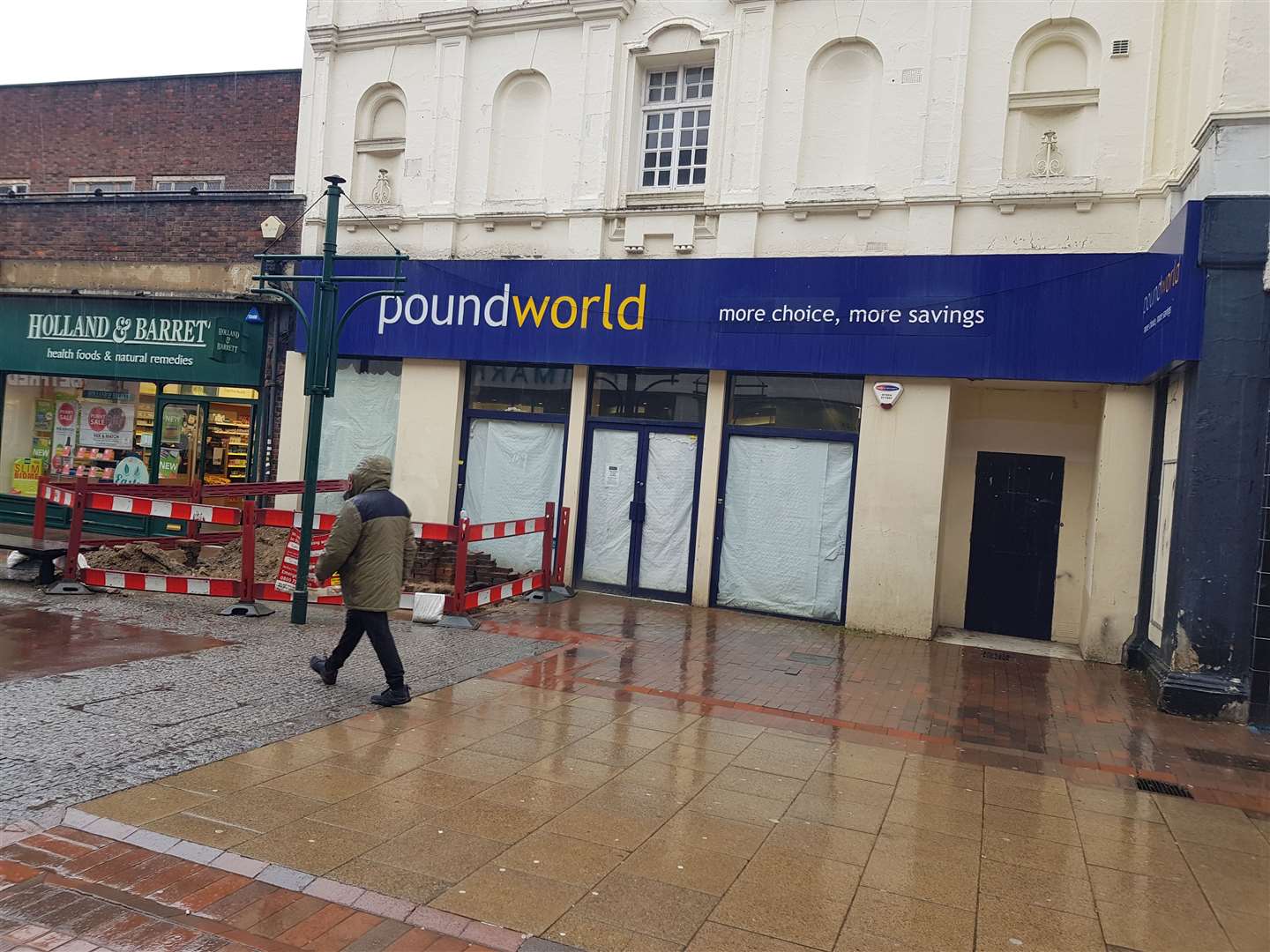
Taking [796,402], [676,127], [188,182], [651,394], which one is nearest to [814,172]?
[676,127]

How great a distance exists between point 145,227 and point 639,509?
30.9 ft

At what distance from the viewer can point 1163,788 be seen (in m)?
6.35

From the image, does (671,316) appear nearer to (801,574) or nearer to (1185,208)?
(801,574)

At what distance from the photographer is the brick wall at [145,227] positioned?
14922 mm

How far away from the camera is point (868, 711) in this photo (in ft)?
Answer: 25.9

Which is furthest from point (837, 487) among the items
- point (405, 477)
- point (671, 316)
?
point (405, 477)

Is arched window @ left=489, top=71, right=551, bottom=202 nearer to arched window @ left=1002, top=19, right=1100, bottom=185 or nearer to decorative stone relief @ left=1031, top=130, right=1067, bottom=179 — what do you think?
arched window @ left=1002, top=19, right=1100, bottom=185

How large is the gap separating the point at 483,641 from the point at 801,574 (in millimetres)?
4278

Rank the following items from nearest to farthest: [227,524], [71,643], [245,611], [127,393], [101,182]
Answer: [71,643], [245,611], [227,524], [127,393], [101,182]

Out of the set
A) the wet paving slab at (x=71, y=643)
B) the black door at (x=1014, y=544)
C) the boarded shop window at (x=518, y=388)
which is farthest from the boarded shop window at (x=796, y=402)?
the wet paving slab at (x=71, y=643)

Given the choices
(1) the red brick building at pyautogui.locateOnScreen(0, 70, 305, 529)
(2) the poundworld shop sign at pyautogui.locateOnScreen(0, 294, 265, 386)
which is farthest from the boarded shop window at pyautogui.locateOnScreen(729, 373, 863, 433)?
(2) the poundworld shop sign at pyautogui.locateOnScreen(0, 294, 265, 386)

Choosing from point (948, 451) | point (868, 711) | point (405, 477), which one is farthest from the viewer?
point (405, 477)

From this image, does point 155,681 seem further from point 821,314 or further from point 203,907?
point 821,314

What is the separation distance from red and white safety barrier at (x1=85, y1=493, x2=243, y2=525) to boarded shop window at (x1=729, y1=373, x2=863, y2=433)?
19.6 feet
